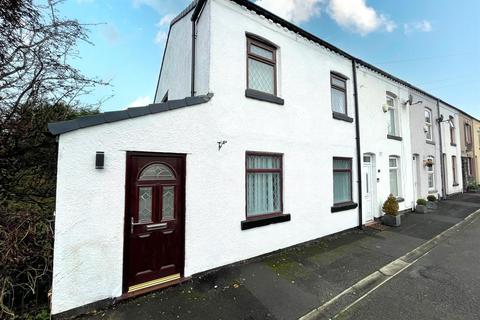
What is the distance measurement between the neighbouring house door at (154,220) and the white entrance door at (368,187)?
7.24 metres

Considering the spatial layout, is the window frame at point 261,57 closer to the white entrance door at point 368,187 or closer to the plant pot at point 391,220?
the white entrance door at point 368,187

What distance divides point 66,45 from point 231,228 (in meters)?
5.08

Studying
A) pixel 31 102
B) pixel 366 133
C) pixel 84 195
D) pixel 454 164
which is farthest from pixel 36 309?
pixel 454 164

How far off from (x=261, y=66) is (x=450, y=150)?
54.1ft

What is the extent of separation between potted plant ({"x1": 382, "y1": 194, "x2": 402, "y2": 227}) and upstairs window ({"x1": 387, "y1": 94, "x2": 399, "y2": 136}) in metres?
3.50

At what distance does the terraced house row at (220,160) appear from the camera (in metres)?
3.77

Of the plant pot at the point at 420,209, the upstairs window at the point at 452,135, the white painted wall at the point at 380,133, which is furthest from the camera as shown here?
the upstairs window at the point at 452,135

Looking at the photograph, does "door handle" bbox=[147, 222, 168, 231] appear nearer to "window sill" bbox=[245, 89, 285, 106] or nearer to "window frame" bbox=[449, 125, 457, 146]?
"window sill" bbox=[245, 89, 285, 106]

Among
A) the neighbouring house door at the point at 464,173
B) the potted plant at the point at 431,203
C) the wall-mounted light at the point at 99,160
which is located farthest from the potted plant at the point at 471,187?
→ the wall-mounted light at the point at 99,160

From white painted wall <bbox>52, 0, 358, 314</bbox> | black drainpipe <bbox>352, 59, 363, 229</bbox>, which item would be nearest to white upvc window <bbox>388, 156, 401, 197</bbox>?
black drainpipe <bbox>352, 59, 363, 229</bbox>

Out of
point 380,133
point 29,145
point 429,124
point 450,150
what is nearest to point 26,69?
point 29,145

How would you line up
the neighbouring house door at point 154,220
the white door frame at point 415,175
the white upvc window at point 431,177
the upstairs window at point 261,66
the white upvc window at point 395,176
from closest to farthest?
the neighbouring house door at point 154,220 → the upstairs window at point 261,66 → the white upvc window at point 395,176 → the white door frame at point 415,175 → the white upvc window at point 431,177

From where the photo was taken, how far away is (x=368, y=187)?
934 centimetres

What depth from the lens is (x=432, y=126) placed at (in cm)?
1395
